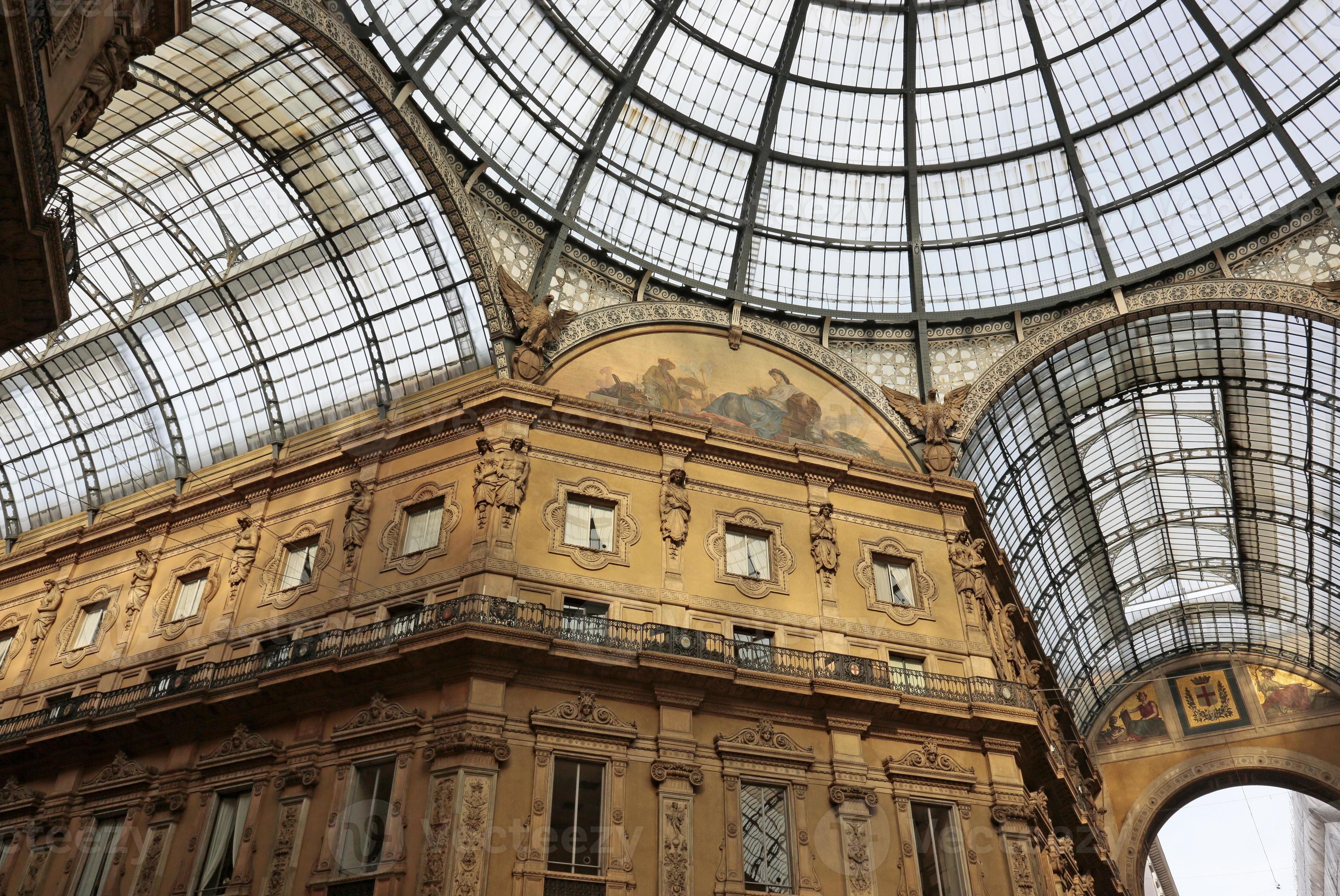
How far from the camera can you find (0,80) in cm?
1042

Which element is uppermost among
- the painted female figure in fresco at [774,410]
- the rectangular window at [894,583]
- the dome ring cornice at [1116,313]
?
the dome ring cornice at [1116,313]

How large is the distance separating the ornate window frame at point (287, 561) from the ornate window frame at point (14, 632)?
10.5 metres

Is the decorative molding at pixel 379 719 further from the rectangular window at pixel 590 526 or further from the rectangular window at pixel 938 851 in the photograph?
the rectangular window at pixel 938 851

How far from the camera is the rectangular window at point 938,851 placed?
23109 mm

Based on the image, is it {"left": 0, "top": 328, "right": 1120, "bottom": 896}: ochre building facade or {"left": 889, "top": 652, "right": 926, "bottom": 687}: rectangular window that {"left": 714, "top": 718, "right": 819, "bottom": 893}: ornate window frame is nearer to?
{"left": 0, "top": 328, "right": 1120, "bottom": 896}: ochre building facade

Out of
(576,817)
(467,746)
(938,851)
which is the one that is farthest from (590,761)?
(938,851)

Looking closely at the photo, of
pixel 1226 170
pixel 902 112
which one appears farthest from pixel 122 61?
pixel 1226 170

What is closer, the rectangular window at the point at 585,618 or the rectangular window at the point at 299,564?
the rectangular window at the point at 585,618

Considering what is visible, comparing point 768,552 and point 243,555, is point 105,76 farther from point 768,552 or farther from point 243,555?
point 768,552

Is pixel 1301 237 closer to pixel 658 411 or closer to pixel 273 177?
pixel 658 411

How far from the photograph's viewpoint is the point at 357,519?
2656 cm

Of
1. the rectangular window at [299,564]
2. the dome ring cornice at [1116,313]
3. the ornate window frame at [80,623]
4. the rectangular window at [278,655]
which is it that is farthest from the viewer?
the dome ring cornice at [1116,313]

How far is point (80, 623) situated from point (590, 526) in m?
17.3

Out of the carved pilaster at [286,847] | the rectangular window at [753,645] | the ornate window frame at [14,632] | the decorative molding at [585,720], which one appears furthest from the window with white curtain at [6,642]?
the rectangular window at [753,645]
